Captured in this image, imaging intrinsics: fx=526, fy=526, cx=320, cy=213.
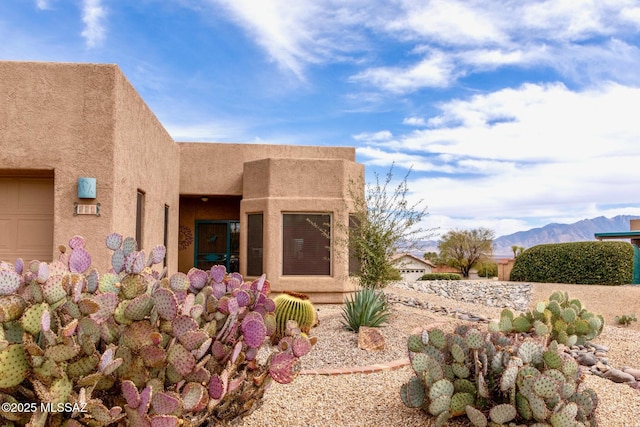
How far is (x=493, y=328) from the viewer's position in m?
7.33

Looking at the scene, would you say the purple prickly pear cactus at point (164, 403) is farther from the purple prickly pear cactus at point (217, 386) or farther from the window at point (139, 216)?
the window at point (139, 216)

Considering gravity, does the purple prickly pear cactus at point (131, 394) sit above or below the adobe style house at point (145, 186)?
below

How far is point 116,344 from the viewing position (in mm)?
3383

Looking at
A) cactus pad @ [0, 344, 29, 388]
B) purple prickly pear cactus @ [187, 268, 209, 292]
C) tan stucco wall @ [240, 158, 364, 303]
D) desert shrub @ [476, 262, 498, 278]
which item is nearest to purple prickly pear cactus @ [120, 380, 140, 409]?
cactus pad @ [0, 344, 29, 388]

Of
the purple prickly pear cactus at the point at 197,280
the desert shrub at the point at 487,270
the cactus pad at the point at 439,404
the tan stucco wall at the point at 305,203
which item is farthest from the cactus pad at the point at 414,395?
the desert shrub at the point at 487,270

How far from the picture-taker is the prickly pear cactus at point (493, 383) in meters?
4.20

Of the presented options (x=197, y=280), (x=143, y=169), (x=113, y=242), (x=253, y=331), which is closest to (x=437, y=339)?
(x=253, y=331)

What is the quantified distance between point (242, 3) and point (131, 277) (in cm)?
824

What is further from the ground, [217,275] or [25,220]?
[25,220]

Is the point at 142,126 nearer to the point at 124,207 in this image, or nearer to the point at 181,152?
the point at 124,207

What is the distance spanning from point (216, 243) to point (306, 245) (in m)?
4.47

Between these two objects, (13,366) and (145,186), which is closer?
(13,366)

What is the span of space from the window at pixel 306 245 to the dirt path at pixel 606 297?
7.68m

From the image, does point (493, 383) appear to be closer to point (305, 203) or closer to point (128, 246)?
point (128, 246)
